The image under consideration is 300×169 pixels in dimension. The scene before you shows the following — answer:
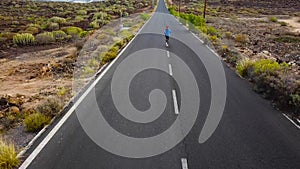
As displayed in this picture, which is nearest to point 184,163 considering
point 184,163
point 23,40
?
point 184,163

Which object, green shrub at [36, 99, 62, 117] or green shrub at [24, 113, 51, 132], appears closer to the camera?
green shrub at [24, 113, 51, 132]

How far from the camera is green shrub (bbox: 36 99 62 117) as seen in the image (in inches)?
329

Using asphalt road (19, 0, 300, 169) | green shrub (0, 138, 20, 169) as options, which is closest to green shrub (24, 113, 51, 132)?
asphalt road (19, 0, 300, 169)

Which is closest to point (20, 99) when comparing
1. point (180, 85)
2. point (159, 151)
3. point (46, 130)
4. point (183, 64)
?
point (46, 130)

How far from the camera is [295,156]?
6.29 m

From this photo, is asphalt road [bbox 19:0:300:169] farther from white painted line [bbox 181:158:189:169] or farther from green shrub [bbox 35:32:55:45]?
green shrub [bbox 35:32:55:45]

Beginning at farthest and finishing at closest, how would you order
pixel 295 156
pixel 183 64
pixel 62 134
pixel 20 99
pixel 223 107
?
pixel 183 64, pixel 20 99, pixel 223 107, pixel 62 134, pixel 295 156

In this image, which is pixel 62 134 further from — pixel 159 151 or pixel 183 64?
pixel 183 64

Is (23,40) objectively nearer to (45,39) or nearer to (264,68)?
(45,39)

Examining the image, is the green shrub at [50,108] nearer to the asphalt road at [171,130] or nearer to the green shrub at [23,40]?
the asphalt road at [171,130]

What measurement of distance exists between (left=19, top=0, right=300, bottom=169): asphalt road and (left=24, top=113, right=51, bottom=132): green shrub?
0.60 metres

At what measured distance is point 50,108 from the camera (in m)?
8.48

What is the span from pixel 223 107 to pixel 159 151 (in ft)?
12.2

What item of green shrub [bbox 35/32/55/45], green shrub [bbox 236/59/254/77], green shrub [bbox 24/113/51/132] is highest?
green shrub [bbox 24/113/51/132]
